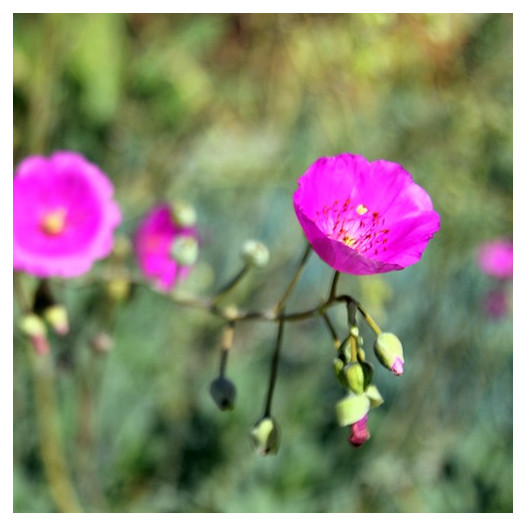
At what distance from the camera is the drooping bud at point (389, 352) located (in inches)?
26.4

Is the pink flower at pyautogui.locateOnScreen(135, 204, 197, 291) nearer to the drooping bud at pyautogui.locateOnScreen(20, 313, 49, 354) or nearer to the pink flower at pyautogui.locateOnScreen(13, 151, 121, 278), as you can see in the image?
the pink flower at pyautogui.locateOnScreen(13, 151, 121, 278)

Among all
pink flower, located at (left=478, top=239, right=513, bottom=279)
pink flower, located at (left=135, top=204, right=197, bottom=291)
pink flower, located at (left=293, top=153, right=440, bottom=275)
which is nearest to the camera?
pink flower, located at (left=293, top=153, right=440, bottom=275)

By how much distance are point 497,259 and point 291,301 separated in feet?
1.88

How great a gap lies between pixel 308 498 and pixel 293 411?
22 cm

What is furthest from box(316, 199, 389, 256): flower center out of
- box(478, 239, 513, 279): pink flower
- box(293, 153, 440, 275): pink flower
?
box(478, 239, 513, 279): pink flower

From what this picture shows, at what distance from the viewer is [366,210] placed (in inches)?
29.5

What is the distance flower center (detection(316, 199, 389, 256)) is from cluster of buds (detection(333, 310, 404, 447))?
105mm

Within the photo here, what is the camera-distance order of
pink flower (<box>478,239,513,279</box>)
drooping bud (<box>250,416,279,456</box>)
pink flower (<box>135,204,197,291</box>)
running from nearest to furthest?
drooping bud (<box>250,416,279,456</box>) < pink flower (<box>135,204,197,291</box>) < pink flower (<box>478,239,513,279</box>)

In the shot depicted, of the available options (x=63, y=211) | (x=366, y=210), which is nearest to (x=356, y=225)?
(x=366, y=210)

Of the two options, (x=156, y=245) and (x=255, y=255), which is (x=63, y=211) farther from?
(x=255, y=255)

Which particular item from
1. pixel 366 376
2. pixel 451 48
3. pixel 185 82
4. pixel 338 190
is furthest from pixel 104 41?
pixel 366 376

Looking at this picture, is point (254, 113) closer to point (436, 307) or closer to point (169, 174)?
point (169, 174)

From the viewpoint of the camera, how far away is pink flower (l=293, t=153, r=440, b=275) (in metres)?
0.64

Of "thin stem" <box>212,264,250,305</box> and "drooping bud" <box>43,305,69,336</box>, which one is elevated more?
"thin stem" <box>212,264,250,305</box>
